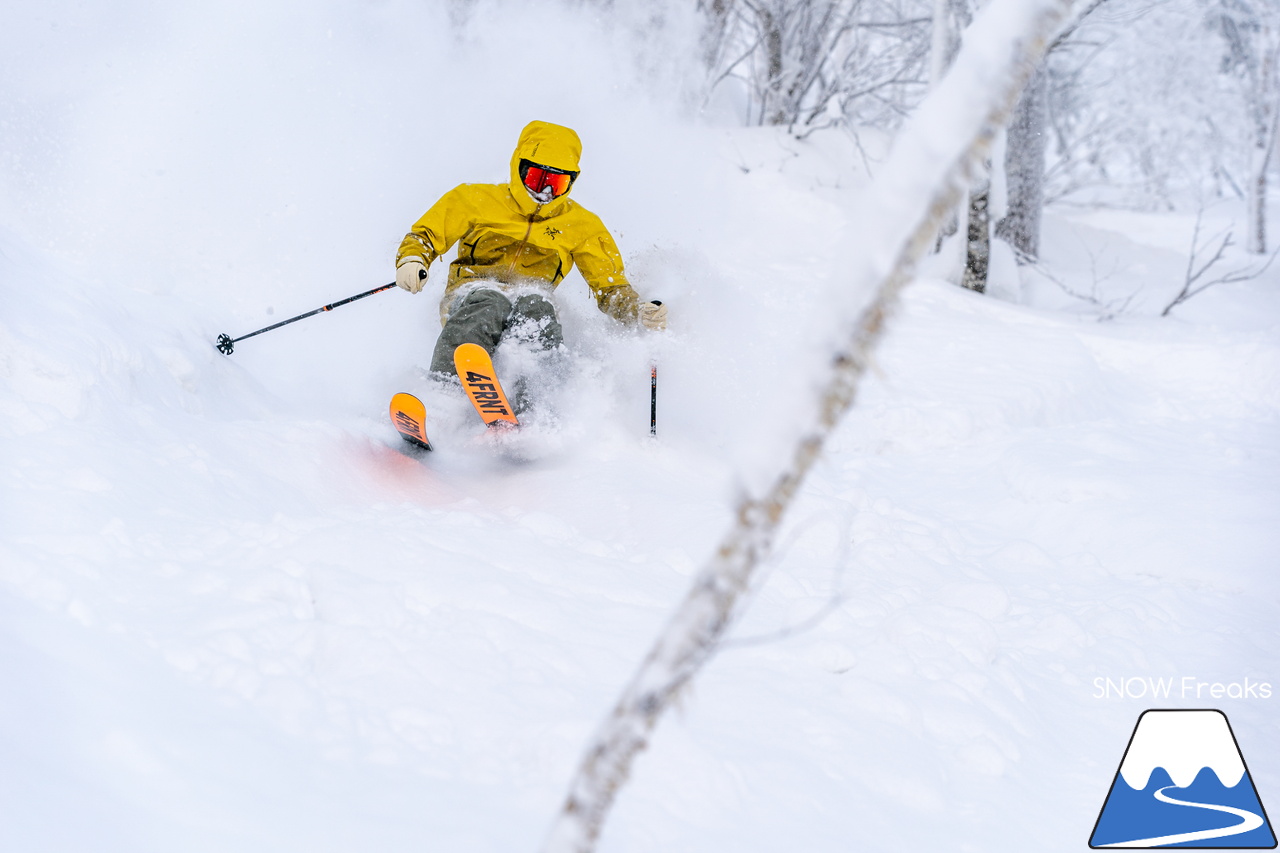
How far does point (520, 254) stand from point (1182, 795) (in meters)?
3.29

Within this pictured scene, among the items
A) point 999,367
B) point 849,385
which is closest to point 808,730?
point 849,385

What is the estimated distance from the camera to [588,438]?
379cm

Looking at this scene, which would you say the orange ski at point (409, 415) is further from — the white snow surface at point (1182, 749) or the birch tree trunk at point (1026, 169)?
the birch tree trunk at point (1026, 169)

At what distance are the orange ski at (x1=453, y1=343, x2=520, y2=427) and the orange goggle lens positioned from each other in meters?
0.90

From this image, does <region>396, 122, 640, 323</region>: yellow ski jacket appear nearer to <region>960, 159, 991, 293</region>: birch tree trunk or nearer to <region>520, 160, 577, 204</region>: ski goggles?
<region>520, 160, 577, 204</region>: ski goggles

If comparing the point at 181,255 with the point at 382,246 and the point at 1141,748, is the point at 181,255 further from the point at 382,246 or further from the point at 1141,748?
the point at 1141,748

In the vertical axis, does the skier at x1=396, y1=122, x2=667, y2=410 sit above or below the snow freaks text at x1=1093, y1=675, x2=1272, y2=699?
above

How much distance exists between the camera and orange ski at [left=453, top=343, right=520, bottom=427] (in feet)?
11.3

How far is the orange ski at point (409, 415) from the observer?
3426 millimetres

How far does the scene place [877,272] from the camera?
84cm

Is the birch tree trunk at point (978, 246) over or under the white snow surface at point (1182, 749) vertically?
over

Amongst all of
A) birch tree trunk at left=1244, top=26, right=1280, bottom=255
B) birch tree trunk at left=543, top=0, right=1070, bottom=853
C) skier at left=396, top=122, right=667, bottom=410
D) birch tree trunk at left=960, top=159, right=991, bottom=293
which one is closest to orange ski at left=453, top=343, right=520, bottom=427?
skier at left=396, top=122, right=667, bottom=410

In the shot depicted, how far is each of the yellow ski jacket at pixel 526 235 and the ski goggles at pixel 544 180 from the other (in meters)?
0.03

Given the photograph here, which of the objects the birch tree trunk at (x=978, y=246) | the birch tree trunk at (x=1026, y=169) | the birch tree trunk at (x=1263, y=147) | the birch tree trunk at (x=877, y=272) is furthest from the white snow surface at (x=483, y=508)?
the birch tree trunk at (x=1263, y=147)
